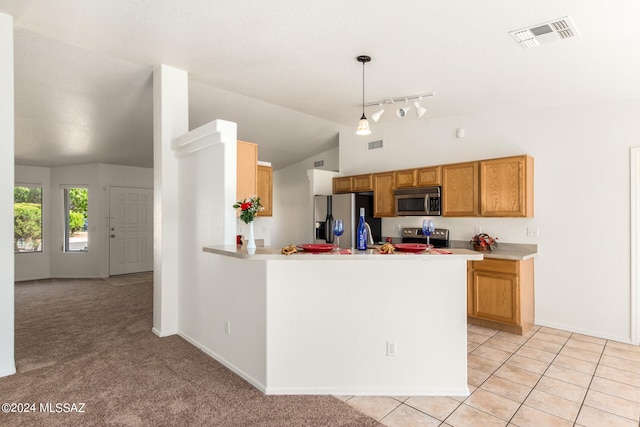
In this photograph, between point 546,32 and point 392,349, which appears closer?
point 392,349

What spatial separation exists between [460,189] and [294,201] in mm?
4096

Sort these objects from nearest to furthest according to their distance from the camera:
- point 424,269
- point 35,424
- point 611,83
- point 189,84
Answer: point 35,424 → point 424,269 → point 611,83 → point 189,84

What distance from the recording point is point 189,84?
4.26m

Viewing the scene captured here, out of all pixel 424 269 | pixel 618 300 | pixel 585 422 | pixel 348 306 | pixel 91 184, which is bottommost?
pixel 585 422

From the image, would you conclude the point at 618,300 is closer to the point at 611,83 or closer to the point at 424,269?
the point at 611,83

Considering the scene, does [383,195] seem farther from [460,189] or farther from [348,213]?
[460,189]

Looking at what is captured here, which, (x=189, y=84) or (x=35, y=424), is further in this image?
(x=189, y=84)

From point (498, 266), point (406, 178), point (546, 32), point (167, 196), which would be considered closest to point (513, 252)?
point (498, 266)

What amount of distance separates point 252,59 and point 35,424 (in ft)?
10.9

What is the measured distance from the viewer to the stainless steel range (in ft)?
16.9

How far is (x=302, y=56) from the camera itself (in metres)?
3.35

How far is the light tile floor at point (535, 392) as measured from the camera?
7.66 ft

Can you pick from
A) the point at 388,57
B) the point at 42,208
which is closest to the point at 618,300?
the point at 388,57

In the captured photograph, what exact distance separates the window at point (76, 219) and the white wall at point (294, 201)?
416 centimetres
